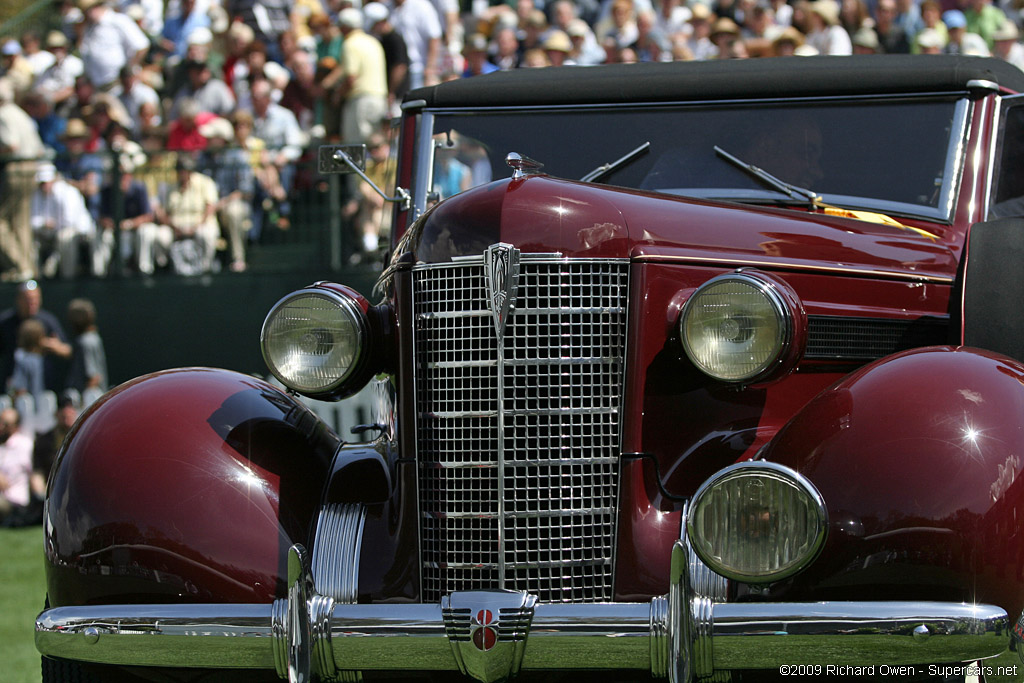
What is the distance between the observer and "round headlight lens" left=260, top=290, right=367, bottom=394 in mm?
3646

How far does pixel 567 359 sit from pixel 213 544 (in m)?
1.08

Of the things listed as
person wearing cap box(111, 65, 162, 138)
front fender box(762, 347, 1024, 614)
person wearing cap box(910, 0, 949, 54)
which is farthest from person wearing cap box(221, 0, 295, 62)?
front fender box(762, 347, 1024, 614)

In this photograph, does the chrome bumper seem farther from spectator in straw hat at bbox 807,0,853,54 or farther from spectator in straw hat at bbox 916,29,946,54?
spectator in straw hat at bbox 807,0,853,54

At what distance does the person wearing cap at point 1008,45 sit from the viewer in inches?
377

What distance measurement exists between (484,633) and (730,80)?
2418mm

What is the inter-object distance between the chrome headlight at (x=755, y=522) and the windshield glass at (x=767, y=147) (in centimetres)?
157

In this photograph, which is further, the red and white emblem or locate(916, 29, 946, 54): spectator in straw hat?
locate(916, 29, 946, 54): spectator in straw hat

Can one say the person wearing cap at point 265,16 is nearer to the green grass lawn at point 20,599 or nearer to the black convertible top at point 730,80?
the green grass lawn at point 20,599

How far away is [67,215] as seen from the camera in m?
11.8

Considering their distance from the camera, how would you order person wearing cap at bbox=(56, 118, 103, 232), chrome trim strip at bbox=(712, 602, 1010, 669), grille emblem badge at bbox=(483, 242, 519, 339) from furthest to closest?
person wearing cap at bbox=(56, 118, 103, 232)
grille emblem badge at bbox=(483, 242, 519, 339)
chrome trim strip at bbox=(712, 602, 1010, 669)

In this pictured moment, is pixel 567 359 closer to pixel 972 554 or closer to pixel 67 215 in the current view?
pixel 972 554

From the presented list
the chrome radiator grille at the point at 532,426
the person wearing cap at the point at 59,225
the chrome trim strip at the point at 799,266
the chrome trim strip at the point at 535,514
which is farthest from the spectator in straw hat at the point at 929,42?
the person wearing cap at the point at 59,225

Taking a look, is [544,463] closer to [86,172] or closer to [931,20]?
[931,20]

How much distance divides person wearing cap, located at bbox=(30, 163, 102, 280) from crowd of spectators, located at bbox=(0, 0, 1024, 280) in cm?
1
